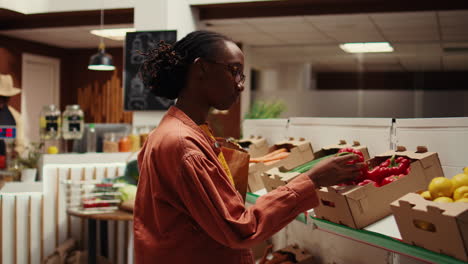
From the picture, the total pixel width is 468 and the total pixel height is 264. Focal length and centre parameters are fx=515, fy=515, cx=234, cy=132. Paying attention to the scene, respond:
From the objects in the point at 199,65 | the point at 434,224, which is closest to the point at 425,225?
the point at 434,224

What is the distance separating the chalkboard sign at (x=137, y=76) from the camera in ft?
19.3

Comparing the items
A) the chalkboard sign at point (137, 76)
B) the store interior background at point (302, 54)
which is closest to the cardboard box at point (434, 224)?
the chalkboard sign at point (137, 76)

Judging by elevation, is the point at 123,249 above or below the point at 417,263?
below

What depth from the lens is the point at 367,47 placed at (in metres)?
9.16

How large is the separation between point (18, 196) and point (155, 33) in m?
2.49

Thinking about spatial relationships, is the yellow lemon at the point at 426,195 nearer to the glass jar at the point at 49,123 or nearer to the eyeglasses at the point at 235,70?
the eyeglasses at the point at 235,70

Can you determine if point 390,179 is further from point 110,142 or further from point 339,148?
point 110,142

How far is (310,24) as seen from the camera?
727 cm

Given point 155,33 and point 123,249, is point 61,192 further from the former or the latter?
point 155,33

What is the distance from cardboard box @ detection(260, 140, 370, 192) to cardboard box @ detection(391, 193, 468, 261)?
58 cm

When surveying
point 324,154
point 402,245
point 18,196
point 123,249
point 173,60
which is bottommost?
point 123,249

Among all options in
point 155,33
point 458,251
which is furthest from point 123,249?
point 458,251

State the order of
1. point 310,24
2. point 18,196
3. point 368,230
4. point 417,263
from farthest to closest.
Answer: point 310,24 → point 18,196 → point 417,263 → point 368,230

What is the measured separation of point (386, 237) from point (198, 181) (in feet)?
2.05
